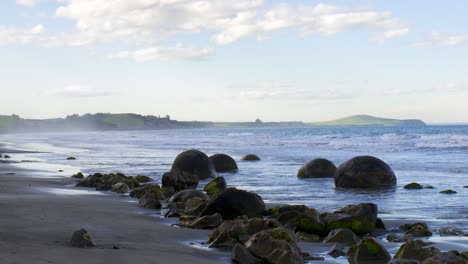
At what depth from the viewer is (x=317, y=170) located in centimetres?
2025

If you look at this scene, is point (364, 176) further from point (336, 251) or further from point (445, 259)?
point (445, 259)

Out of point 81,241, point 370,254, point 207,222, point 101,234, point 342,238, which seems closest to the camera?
point 81,241

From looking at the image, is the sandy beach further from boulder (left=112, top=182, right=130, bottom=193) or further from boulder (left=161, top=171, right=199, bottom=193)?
boulder (left=161, top=171, right=199, bottom=193)

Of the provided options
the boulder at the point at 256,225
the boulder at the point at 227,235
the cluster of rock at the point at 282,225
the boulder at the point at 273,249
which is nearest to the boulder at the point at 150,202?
the cluster of rock at the point at 282,225

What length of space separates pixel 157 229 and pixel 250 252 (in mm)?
2898

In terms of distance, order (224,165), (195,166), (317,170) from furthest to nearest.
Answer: (224,165)
(195,166)
(317,170)

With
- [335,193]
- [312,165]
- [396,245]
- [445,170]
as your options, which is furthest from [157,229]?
[445,170]

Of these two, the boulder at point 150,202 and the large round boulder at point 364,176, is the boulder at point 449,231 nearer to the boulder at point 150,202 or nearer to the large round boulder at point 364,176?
the boulder at point 150,202

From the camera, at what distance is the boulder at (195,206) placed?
11.1 m

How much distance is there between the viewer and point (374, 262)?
6.98m

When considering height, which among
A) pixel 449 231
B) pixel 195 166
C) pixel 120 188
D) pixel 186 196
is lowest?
pixel 120 188

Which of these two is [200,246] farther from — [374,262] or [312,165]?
[312,165]

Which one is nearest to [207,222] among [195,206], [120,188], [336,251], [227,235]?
[195,206]

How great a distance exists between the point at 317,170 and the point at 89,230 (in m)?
12.8
